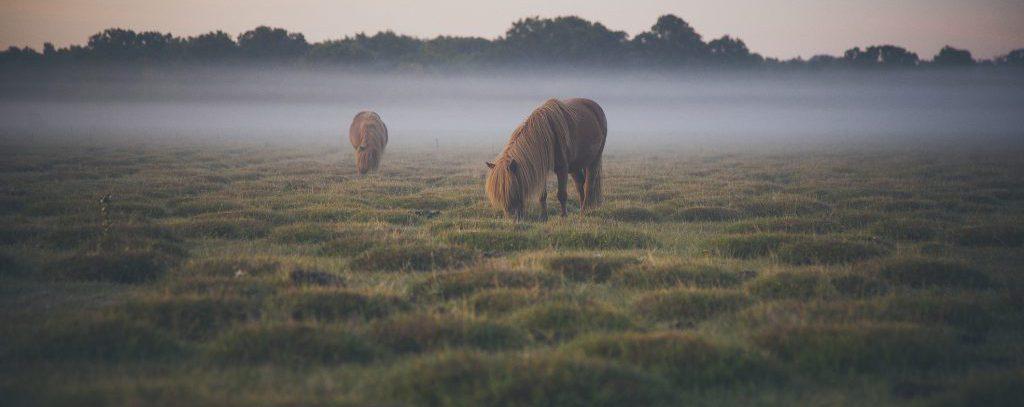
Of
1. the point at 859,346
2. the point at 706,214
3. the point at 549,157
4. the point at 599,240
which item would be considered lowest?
the point at 706,214

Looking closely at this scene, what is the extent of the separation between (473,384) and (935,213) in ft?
36.0

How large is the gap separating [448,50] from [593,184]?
9732 cm

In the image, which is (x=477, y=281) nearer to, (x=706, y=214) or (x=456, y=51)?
(x=706, y=214)

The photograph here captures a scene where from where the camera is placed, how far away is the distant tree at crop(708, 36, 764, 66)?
107 m

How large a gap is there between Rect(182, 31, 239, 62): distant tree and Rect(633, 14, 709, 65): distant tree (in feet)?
231

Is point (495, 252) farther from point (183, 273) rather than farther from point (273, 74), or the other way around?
point (273, 74)

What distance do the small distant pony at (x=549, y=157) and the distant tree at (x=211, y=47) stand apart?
309 feet

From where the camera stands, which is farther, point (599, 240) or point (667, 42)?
point (667, 42)

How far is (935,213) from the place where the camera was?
10281mm

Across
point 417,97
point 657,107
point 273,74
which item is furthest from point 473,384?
point 657,107

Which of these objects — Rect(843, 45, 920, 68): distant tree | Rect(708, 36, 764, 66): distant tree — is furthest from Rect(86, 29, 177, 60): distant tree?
Rect(843, 45, 920, 68): distant tree

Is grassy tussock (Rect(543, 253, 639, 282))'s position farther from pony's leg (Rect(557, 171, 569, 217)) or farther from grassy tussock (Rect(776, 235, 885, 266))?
pony's leg (Rect(557, 171, 569, 217))

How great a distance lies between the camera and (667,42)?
102 m

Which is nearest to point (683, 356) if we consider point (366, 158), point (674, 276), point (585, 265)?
point (674, 276)
